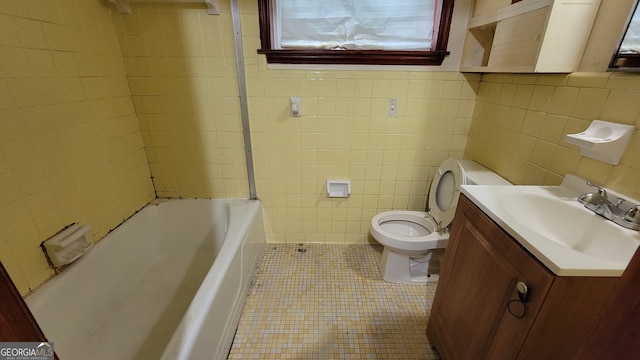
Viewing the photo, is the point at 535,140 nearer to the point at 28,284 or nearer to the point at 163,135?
the point at 163,135

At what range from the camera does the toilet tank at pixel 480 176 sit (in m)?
1.42

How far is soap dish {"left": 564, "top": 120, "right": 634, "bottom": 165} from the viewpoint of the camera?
2.92 feet

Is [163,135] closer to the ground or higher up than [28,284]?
higher up

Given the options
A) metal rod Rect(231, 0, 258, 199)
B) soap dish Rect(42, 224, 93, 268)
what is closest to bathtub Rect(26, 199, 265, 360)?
soap dish Rect(42, 224, 93, 268)

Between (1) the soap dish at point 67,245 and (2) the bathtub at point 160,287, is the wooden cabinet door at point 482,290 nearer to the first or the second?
(2) the bathtub at point 160,287

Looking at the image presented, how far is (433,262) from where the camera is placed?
5.87ft

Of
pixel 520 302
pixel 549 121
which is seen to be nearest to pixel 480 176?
pixel 549 121

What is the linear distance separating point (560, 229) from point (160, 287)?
2002mm

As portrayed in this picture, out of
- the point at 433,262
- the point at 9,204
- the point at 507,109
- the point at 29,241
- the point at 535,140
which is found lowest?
the point at 433,262

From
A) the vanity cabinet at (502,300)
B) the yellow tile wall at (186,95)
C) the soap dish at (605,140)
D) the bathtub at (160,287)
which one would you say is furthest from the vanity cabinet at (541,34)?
the bathtub at (160,287)

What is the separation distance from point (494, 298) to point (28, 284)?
180 centimetres

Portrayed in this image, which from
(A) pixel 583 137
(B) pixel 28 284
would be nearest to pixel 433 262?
(A) pixel 583 137

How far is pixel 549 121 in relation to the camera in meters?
1.19

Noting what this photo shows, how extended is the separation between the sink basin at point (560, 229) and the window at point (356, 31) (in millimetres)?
1007
